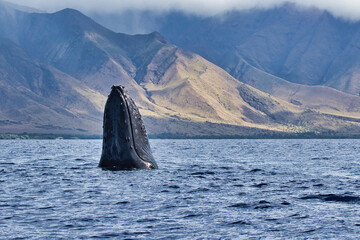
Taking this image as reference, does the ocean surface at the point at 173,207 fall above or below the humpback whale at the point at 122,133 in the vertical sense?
below

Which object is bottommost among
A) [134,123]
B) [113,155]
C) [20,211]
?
[20,211]

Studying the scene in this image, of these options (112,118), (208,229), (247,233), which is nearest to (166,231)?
(208,229)

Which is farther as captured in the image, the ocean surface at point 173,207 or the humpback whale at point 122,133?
the humpback whale at point 122,133

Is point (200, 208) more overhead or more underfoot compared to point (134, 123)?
more underfoot

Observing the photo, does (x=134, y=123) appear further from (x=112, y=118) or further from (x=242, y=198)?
(x=242, y=198)

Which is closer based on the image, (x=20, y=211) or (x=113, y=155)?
(x=20, y=211)

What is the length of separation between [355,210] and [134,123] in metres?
11.3

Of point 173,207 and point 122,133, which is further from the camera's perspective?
point 122,133

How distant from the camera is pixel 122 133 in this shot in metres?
26.0

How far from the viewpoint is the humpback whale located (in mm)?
25953

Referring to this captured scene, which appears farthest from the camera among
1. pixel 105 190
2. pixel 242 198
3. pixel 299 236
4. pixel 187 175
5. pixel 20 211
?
pixel 187 175

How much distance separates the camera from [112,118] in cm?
2609

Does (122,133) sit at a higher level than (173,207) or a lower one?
higher

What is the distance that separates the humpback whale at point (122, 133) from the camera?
26.0 meters
